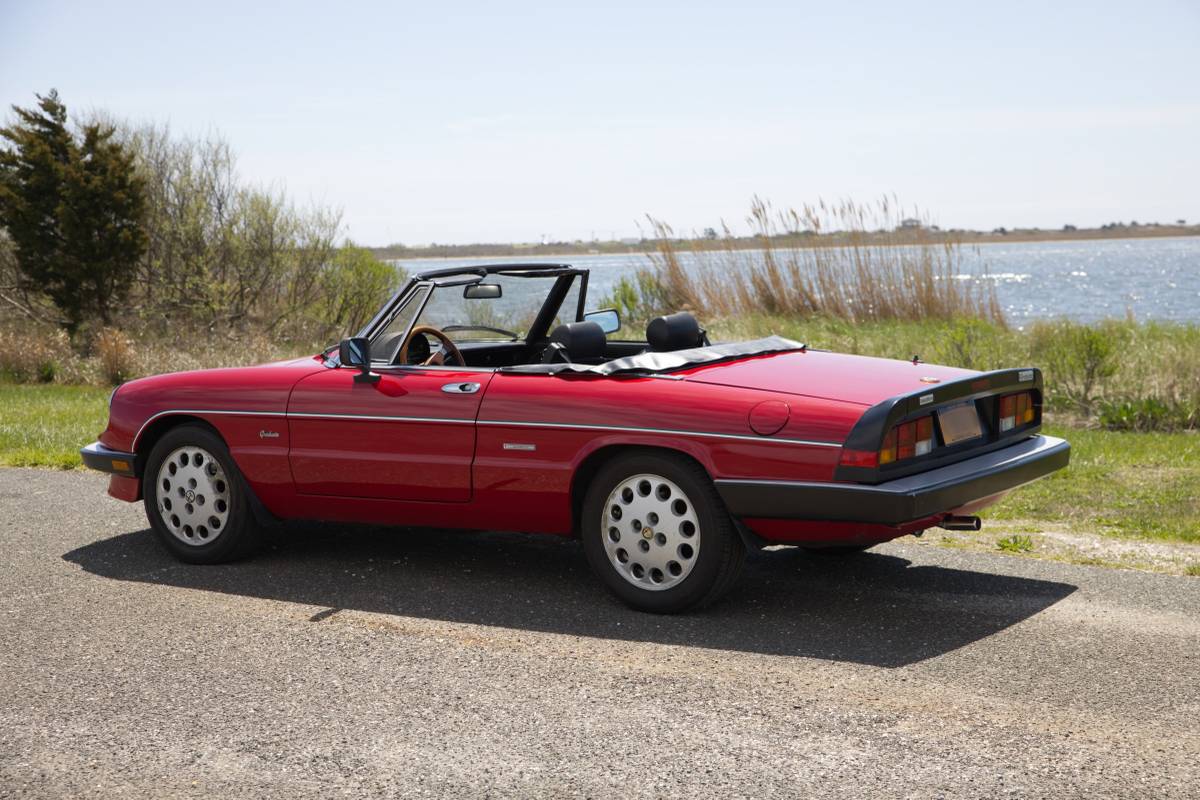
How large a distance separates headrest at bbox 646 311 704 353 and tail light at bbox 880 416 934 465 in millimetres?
1302

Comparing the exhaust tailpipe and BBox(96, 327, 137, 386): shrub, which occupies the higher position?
BBox(96, 327, 137, 386): shrub

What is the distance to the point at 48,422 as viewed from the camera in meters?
12.2

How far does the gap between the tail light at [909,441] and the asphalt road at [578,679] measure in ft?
2.28

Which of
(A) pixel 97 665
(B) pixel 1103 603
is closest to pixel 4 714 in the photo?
(A) pixel 97 665

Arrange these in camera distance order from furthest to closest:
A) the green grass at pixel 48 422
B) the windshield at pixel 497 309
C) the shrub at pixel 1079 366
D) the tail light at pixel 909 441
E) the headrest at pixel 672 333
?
the shrub at pixel 1079 366, the green grass at pixel 48 422, the windshield at pixel 497 309, the headrest at pixel 672 333, the tail light at pixel 909 441

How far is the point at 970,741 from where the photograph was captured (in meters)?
3.89

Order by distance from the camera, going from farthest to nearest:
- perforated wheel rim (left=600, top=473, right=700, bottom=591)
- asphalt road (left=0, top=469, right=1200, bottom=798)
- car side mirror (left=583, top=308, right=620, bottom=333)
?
car side mirror (left=583, top=308, right=620, bottom=333) < perforated wheel rim (left=600, top=473, right=700, bottom=591) < asphalt road (left=0, top=469, right=1200, bottom=798)

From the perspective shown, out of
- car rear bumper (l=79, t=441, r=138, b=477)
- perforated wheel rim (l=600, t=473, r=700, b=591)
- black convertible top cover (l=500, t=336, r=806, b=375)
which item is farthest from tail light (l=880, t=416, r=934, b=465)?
car rear bumper (l=79, t=441, r=138, b=477)

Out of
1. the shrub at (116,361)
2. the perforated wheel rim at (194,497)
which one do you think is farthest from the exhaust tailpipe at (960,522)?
the shrub at (116,361)

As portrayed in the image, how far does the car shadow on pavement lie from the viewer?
5.08 m

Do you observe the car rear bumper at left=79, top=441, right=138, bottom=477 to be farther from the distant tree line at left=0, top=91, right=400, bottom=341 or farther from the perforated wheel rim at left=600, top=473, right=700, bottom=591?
the distant tree line at left=0, top=91, right=400, bottom=341

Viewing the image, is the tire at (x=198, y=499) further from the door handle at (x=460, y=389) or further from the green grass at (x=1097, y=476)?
the green grass at (x=1097, y=476)

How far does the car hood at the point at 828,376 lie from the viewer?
17.0ft

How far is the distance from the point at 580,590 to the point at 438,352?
1.34 metres
